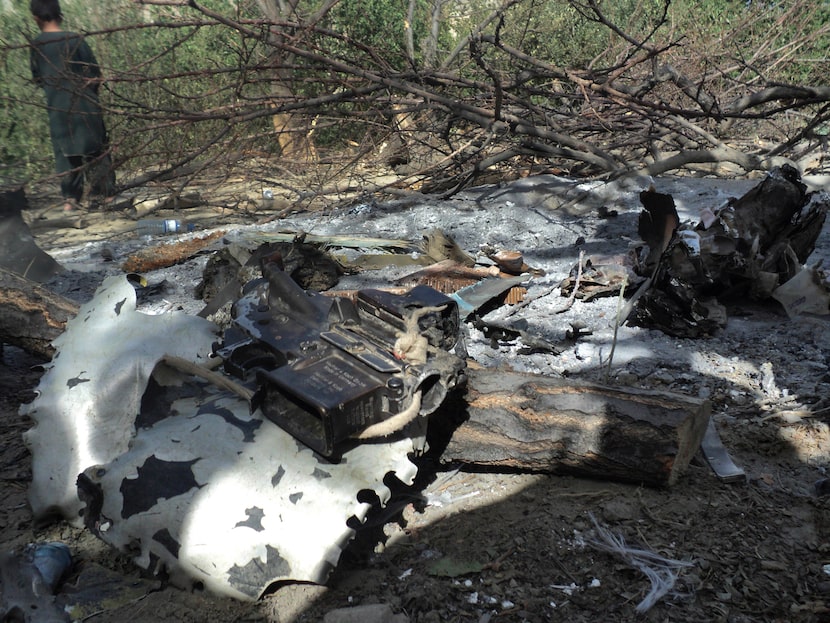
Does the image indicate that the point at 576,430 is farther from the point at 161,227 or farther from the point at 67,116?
the point at 67,116

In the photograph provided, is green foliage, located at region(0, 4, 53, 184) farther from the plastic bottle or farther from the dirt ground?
the dirt ground

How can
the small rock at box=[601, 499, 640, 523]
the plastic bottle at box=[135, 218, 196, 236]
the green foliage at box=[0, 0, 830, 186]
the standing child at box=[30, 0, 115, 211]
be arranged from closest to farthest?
the small rock at box=[601, 499, 640, 523], the green foliage at box=[0, 0, 830, 186], the plastic bottle at box=[135, 218, 196, 236], the standing child at box=[30, 0, 115, 211]

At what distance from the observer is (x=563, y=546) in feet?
6.56

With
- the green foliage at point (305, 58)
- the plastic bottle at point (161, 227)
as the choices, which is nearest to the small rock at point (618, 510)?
the green foliage at point (305, 58)

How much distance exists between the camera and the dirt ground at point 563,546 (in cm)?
179

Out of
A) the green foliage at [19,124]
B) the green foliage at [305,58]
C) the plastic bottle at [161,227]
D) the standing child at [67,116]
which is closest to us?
the green foliage at [305,58]

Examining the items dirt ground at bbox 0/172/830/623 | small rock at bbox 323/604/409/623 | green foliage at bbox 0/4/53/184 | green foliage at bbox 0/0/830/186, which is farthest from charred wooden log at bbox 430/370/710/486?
green foliage at bbox 0/4/53/184

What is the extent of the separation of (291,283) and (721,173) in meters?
5.55

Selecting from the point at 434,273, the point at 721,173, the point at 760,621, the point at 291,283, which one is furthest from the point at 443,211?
the point at 760,621

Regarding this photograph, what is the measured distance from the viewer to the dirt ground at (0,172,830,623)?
1794 mm

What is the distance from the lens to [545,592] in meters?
1.85

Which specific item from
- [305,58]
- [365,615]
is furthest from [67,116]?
[365,615]

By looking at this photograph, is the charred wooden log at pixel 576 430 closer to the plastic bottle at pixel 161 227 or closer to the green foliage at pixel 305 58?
the green foliage at pixel 305 58

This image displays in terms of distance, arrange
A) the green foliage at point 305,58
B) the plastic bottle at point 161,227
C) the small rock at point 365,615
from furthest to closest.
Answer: the plastic bottle at point 161,227
the green foliage at point 305,58
the small rock at point 365,615
